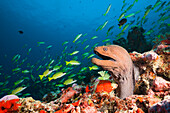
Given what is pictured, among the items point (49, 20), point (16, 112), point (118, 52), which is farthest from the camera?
point (49, 20)

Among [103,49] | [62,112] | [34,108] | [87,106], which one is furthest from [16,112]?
[103,49]

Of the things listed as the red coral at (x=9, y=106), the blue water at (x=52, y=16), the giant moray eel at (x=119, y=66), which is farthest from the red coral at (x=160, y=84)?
the blue water at (x=52, y=16)

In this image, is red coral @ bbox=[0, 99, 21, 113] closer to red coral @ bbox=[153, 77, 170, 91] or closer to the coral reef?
the coral reef

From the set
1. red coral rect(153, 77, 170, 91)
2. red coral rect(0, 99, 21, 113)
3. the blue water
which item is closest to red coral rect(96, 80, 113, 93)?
red coral rect(153, 77, 170, 91)

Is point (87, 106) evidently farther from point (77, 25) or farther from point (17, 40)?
point (17, 40)

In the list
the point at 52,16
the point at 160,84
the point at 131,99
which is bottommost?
the point at 131,99

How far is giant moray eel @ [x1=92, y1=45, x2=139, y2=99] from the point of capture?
2.18 m

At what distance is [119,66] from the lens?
89.1 inches

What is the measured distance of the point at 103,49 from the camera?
225 centimetres

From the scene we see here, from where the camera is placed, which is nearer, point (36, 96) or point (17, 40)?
point (36, 96)

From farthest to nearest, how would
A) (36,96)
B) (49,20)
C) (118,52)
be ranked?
(49,20) → (36,96) → (118,52)

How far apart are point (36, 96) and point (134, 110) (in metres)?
13.0

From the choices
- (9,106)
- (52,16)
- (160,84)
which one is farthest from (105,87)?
(52,16)

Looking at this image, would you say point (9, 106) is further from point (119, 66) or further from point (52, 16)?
point (52, 16)
